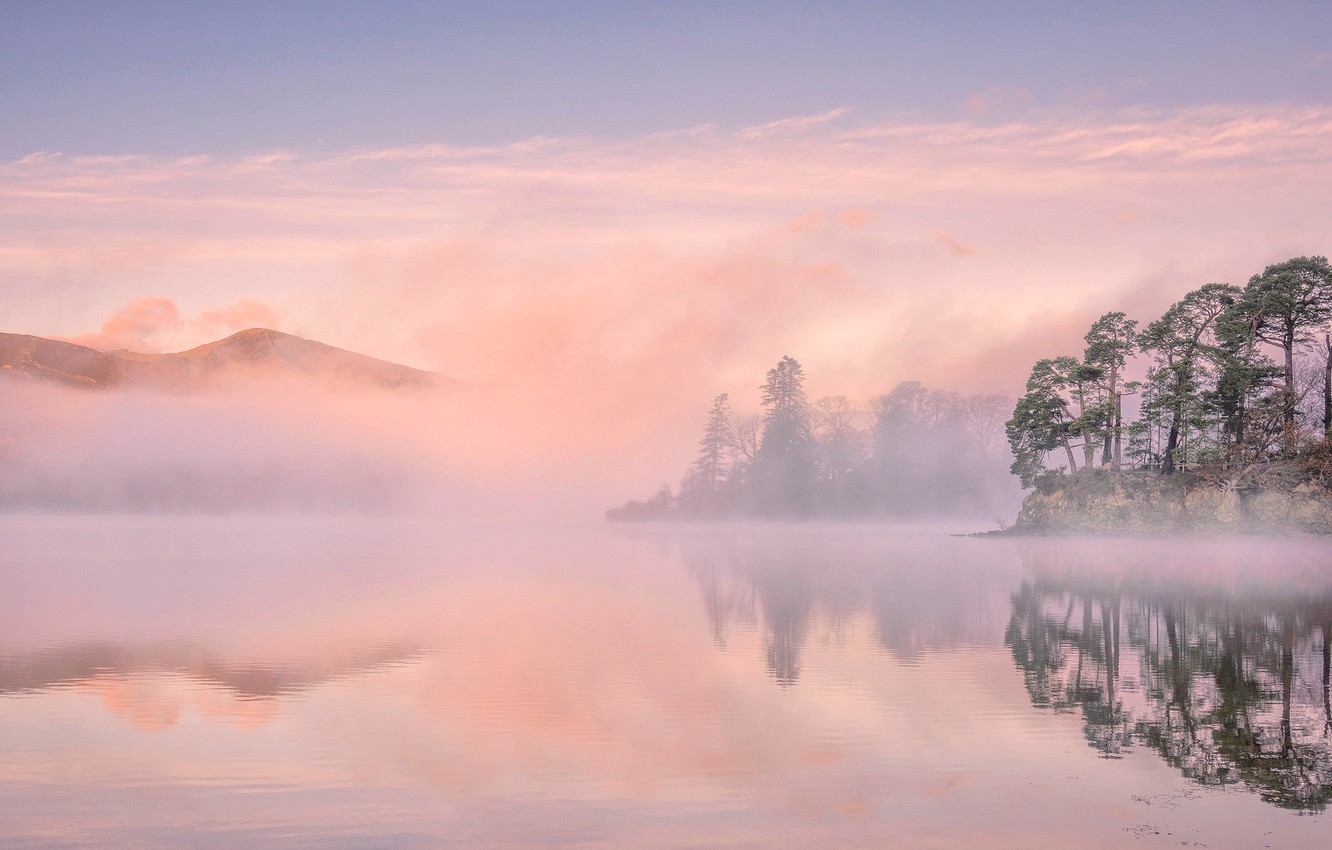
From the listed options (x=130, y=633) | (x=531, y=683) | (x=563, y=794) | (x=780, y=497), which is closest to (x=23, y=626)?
(x=130, y=633)

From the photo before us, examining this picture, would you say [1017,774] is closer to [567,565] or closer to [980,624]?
[980,624]

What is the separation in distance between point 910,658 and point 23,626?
22.3 metres

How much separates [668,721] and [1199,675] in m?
10.5

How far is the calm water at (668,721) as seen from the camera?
465 inches

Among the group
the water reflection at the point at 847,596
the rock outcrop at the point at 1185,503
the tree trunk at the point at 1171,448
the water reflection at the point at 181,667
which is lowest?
the water reflection at the point at 847,596

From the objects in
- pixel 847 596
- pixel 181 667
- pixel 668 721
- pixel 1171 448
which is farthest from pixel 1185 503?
pixel 181 667

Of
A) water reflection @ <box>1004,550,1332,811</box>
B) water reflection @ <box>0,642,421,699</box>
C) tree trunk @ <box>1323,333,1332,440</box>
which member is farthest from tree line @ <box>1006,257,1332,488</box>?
water reflection @ <box>0,642,421,699</box>

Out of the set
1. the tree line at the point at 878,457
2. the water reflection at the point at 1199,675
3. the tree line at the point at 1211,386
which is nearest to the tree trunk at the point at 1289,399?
the tree line at the point at 1211,386

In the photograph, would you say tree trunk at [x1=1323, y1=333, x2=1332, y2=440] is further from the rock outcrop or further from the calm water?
the calm water

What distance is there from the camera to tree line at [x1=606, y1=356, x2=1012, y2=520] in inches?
5354

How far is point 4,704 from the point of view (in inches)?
696

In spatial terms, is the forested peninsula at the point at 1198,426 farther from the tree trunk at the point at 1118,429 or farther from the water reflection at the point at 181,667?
the water reflection at the point at 181,667

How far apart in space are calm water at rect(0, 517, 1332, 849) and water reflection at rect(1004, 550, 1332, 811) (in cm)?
9

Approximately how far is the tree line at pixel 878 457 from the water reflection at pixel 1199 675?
321 feet
